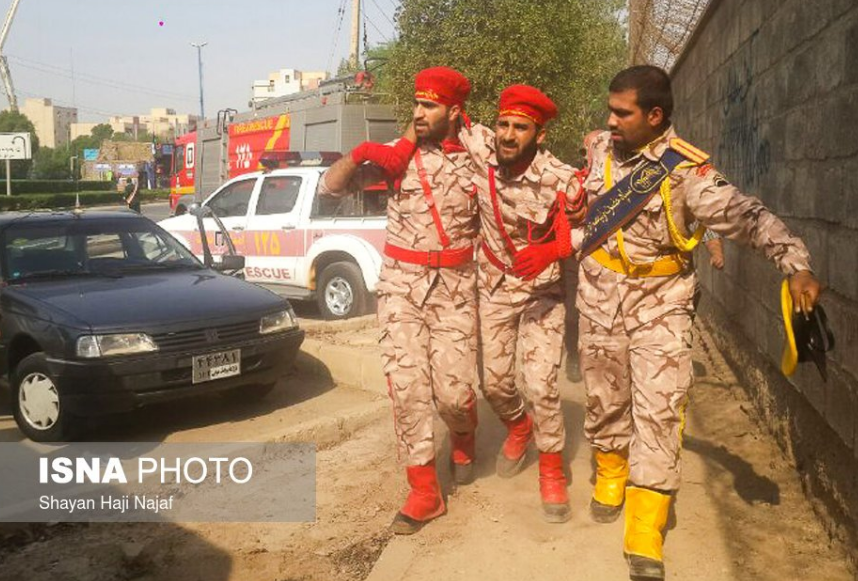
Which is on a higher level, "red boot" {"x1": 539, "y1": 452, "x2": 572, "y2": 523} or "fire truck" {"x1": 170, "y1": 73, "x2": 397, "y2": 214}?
"fire truck" {"x1": 170, "y1": 73, "x2": 397, "y2": 214}

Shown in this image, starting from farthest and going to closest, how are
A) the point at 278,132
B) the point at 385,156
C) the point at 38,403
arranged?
the point at 278,132
the point at 38,403
the point at 385,156

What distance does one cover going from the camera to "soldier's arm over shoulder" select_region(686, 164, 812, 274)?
10.1ft

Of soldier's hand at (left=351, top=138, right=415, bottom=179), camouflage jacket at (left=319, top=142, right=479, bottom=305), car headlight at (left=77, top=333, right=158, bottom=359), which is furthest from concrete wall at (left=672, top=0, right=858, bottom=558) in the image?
car headlight at (left=77, top=333, right=158, bottom=359)

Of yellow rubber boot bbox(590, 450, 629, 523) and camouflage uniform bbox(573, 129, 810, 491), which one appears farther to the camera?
yellow rubber boot bbox(590, 450, 629, 523)

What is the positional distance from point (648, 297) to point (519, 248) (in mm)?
796

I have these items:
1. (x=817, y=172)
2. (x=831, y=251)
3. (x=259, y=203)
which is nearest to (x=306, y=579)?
(x=831, y=251)

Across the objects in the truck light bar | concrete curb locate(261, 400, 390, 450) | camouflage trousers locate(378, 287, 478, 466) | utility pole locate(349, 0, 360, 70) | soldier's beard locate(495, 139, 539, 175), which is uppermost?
utility pole locate(349, 0, 360, 70)

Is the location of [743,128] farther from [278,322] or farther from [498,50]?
[498,50]

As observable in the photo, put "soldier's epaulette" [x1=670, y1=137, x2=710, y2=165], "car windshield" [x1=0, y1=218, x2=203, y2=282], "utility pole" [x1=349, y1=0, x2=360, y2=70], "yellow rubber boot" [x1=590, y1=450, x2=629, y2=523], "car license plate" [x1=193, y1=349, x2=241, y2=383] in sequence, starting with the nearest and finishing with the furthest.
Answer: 1. "soldier's epaulette" [x1=670, y1=137, x2=710, y2=165]
2. "yellow rubber boot" [x1=590, y1=450, x2=629, y2=523]
3. "car license plate" [x1=193, y1=349, x2=241, y2=383]
4. "car windshield" [x1=0, y1=218, x2=203, y2=282]
5. "utility pole" [x1=349, y1=0, x2=360, y2=70]

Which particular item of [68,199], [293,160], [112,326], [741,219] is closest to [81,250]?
[112,326]

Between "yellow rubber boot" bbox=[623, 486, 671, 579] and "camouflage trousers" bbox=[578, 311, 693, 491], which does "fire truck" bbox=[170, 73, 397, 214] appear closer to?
"camouflage trousers" bbox=[578, 311, 693, 491]

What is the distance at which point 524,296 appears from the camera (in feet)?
14.1

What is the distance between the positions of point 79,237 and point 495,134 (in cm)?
415

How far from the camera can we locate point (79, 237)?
7.09 m
